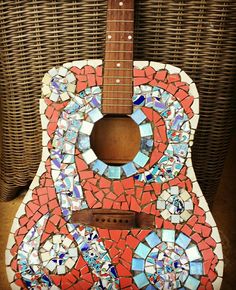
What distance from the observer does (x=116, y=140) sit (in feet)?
3.19

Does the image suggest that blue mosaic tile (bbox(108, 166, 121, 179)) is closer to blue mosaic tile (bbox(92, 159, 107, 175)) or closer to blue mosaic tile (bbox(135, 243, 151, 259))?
blue mosaic tile (bbox(92, 159, 107, 175))

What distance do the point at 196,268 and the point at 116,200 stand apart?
0.21m

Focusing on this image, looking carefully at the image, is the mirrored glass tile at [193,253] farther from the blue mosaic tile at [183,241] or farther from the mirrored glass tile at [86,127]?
the mirrored glass tile at [86,127]

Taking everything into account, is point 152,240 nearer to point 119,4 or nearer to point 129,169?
point 129,169

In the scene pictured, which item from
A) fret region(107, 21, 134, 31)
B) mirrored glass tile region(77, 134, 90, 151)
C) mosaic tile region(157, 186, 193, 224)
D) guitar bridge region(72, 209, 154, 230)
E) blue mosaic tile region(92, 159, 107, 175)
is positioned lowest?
guitar bridge region(72, 209, 154, 230)

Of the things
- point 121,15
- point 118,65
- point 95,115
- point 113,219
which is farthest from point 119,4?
point 113,219

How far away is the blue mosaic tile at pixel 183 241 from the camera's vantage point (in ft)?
2.73

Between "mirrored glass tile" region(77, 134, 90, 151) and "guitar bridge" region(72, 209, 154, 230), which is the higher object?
"mirrored glass tile" region(77, 134, 90, 151)

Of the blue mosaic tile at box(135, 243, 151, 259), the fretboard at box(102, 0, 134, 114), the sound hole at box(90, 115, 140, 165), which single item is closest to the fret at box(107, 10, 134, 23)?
the fretboard at box(102, 0, 134, 114)

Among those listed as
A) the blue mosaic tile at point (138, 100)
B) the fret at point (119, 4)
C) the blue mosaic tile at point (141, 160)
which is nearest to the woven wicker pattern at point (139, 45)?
the fret at point (119, 4)

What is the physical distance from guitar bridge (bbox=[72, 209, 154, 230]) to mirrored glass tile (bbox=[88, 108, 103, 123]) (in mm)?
194

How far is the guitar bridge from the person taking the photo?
0.86 meters

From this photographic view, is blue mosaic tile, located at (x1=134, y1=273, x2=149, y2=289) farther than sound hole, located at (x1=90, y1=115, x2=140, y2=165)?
No

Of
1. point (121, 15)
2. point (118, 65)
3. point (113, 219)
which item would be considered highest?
point (121, 15)
